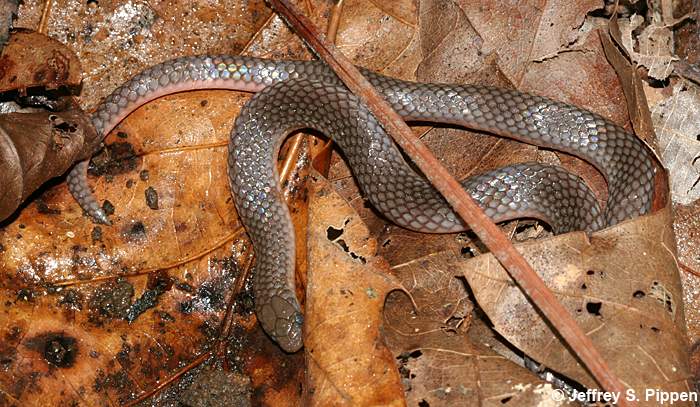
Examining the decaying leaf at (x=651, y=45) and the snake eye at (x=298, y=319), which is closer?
the snake eye at (x=298, y=319)

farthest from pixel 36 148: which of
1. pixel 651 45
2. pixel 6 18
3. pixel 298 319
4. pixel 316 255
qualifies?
pixel 651 45

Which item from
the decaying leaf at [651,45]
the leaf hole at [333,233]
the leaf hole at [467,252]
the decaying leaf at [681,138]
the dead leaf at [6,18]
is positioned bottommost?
the leaf hole at [467,252]

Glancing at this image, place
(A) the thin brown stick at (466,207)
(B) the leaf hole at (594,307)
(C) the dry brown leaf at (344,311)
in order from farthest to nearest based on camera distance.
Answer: (C) the dry brown leaf at (344,311), (B) the leaf hole at (594,307), (A) the thin brown stick at (466,207)

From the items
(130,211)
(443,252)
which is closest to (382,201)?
(443,252)

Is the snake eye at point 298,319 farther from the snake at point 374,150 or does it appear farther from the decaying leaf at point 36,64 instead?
the decaying leaf at point 36,64

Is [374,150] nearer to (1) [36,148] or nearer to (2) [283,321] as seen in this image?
(2) [283,321]

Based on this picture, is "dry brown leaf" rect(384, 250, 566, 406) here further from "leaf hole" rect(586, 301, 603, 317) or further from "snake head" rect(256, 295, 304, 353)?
"snake head" rect(256, 295, 304, 353)

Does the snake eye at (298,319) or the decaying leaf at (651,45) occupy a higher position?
the decaying leaf at (651,45)

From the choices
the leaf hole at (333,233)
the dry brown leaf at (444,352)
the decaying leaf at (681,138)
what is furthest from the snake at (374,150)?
the leaf hole at (333,233)
